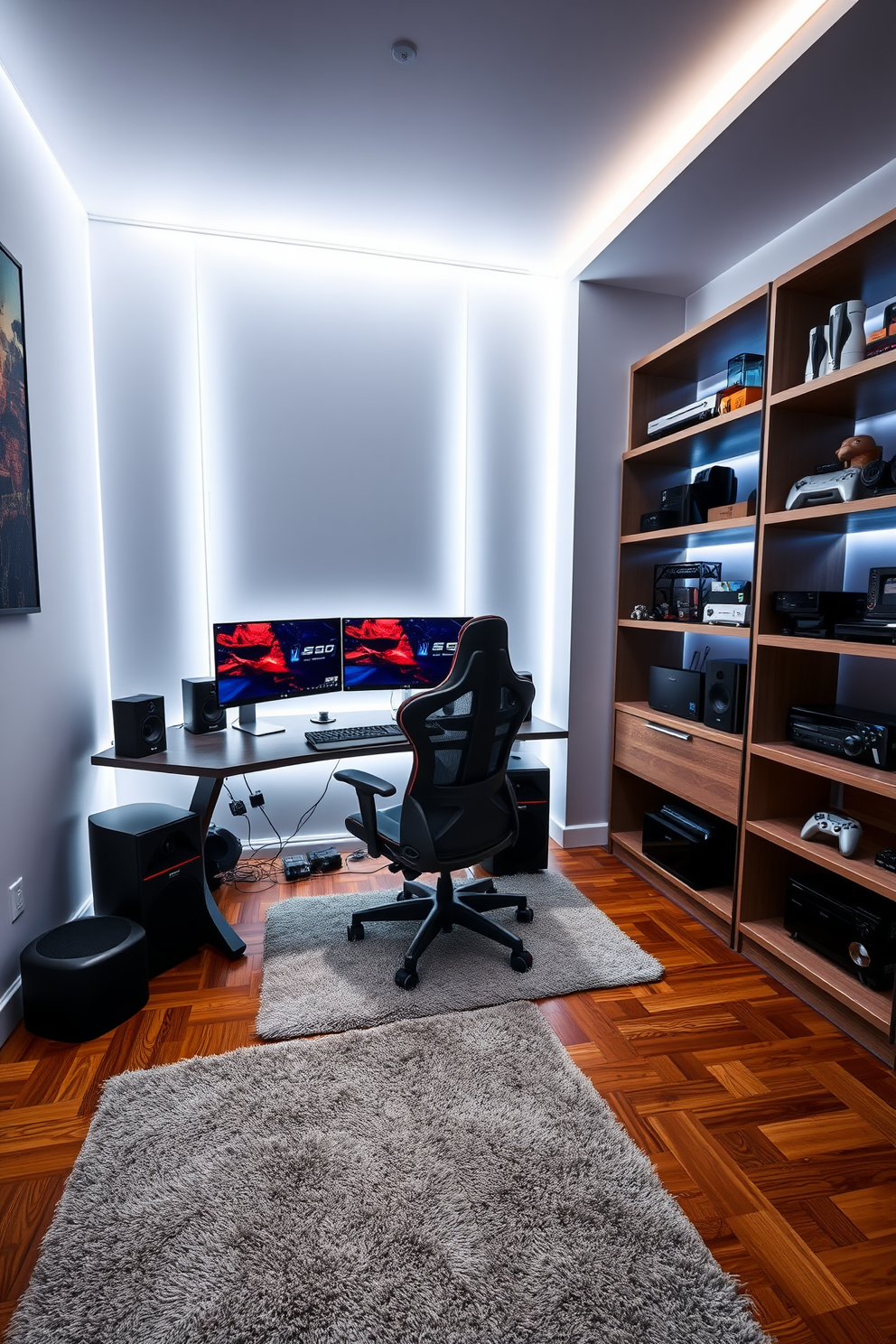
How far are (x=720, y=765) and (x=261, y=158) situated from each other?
2.94m

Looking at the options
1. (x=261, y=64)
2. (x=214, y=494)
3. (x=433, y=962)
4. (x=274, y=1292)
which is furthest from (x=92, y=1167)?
(x=261, y=64)

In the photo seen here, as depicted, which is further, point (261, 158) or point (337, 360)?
point (337, 360)

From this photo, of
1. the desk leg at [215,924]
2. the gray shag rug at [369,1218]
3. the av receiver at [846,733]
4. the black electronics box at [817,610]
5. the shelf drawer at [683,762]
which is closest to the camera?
the gray shag rug at [369,1218]

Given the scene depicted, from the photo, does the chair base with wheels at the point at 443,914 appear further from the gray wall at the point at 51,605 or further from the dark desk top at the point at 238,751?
the gray wall at the point at 51,605

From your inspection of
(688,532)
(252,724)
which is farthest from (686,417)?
(252,724)

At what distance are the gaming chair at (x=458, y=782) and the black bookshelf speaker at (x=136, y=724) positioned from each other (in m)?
0.82

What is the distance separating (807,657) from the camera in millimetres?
2412

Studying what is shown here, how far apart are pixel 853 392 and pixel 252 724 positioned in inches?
103

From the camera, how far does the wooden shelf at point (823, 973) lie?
193 centimetres

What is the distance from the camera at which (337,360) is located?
326 cm

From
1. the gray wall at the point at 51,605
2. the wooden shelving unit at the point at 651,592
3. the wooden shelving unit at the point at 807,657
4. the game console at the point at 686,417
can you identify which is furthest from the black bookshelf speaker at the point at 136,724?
the game console at the point at 686,417

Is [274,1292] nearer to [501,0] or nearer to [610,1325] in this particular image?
[610,1325]

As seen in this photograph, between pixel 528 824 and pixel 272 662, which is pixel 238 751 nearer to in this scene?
pixel 272 662

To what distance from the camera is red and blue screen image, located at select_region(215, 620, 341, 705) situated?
2791 millimetres
